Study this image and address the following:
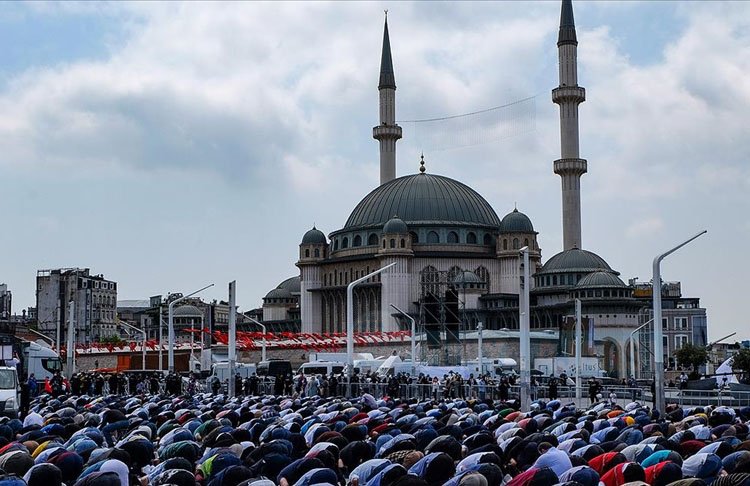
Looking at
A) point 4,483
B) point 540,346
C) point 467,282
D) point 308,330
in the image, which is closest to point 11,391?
point 4,483

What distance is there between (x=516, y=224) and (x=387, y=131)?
19.7 m

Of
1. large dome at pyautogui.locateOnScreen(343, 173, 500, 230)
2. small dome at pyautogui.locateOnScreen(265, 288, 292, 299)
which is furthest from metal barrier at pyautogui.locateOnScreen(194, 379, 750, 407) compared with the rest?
small dome at pyautogui.locateOnScreen(265, 288, 292, 299)

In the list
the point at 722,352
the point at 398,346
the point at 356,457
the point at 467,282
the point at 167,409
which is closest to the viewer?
the point at 356,457

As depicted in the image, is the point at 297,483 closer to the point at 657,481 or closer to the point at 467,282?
the point at 657,481

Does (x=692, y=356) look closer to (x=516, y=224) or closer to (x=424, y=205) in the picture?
(x=516, y=224)

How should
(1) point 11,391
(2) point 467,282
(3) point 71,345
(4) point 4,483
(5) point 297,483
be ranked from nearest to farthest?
(4) point 4,483
(5) point 297,483
(1) point 11,391
(3) point 71,345
(2) point 467,282

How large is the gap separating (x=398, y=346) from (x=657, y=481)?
256ft

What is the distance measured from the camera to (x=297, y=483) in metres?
13.9

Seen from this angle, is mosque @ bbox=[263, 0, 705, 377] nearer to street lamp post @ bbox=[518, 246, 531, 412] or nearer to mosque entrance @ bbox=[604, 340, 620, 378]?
mosque entrance @ bbox=[604, 340, 620, 378]

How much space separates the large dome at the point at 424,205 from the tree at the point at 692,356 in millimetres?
23747

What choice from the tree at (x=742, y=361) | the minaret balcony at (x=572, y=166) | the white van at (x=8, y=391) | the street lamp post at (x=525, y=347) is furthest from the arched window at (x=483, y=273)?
the white van at (x=8, y=391)

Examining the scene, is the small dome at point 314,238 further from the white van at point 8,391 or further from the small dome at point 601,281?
the white van at point 8,391

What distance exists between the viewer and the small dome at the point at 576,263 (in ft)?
338

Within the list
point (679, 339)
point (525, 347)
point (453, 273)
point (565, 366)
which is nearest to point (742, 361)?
point (565, 366)
